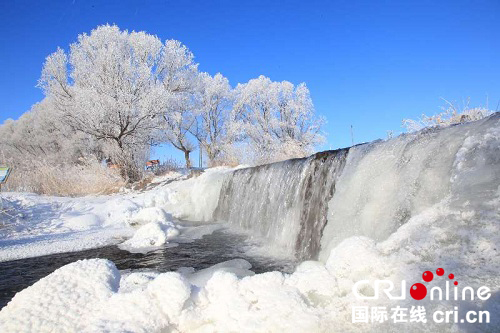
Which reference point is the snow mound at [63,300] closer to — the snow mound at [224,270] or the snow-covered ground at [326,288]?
the snow-covered ground at [326,288]

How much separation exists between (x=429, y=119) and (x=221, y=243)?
439 cm

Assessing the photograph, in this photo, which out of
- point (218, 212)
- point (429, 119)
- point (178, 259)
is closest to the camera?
point (178, 259)

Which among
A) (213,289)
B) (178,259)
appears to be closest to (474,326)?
(213,289)

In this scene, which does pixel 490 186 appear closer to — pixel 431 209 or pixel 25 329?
pixel 431 209

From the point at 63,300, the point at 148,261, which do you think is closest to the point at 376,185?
the point at 63,300

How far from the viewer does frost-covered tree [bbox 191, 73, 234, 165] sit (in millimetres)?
26250

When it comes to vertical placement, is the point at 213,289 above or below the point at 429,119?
below

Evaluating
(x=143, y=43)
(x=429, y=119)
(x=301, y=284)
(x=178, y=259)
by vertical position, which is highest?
(x=143, y=43)

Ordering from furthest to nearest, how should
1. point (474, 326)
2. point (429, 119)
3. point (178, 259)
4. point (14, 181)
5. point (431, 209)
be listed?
1. point (14, 181)
2. point (429, 119)
3. point (178, 259)
4. point (431, 209)
5. point (474, 326)

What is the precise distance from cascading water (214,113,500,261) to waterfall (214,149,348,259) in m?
0.01

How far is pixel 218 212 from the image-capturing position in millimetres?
7496

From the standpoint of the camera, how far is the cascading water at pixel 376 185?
6.55 feet

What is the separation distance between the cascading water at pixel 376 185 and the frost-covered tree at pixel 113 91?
1013 cm

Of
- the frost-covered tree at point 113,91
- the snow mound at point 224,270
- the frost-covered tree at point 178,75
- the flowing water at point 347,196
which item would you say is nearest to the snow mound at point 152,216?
the flowing water at point 347,196
